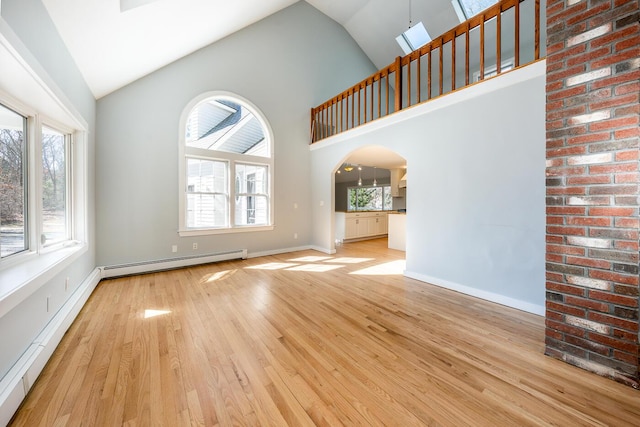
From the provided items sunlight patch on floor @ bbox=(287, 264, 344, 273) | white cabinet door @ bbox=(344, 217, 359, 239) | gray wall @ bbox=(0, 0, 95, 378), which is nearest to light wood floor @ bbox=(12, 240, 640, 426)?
gray wall @ bbox=(0, 0, 95, 378)

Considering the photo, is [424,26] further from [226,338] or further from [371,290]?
[226,338]

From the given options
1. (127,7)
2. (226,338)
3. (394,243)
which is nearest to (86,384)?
(226,338)

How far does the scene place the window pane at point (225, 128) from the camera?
14.3ft

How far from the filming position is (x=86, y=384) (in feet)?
4.86

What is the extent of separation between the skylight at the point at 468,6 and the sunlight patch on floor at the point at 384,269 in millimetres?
5456

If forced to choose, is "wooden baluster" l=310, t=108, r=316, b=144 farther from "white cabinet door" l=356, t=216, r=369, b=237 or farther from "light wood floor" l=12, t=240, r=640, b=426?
"light wood floor" l=12, t=240, r=640, b=426

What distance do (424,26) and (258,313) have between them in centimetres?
700

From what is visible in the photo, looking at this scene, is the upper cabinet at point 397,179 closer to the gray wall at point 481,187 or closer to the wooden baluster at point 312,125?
the wooden baluster at point 312,125

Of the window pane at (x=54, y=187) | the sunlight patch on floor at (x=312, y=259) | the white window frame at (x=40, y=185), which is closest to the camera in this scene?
the white window frame at (x=40, y=185)

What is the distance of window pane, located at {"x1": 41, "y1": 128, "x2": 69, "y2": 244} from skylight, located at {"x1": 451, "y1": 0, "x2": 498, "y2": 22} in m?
7.01

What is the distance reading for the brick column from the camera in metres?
1.44

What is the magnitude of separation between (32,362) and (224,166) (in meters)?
3.65

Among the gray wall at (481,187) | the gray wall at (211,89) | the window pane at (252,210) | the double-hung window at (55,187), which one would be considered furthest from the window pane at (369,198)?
the double-hung window at (55,187)

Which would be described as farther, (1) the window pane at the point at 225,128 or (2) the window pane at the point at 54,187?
(1) the window pane at the point at 225,128
